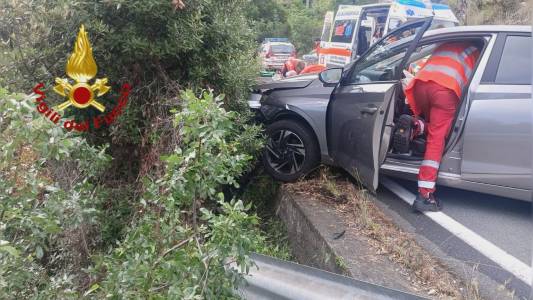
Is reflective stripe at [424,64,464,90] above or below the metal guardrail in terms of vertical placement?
above

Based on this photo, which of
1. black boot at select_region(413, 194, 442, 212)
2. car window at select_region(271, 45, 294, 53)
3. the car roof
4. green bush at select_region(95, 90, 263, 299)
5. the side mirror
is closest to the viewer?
green bush at select_region(95, 90, 263, 299)

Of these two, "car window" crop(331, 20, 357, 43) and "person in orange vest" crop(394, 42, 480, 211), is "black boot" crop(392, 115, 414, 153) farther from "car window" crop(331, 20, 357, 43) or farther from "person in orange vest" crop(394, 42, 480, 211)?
"car window" crop(331, 20, 357, 43)

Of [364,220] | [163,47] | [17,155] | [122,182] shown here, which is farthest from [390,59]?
[17,155]

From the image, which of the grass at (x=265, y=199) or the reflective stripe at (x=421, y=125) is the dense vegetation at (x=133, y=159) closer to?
the grass at (x=265, y=199)

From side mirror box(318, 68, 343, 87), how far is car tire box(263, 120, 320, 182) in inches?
21.2

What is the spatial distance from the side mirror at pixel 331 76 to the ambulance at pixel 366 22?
752 centimetres

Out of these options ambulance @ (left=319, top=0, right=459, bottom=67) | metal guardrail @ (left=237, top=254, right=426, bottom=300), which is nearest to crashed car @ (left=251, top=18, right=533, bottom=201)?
metal guardrail @ (left=237, top=254, right=426, bottom=300)

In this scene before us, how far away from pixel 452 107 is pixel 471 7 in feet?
66.3

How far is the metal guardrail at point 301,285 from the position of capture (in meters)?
2.40

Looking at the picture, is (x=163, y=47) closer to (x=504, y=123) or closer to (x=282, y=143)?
(x=282, y=143)

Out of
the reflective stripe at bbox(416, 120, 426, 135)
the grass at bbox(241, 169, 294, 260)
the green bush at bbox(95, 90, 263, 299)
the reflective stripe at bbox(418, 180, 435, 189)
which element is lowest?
the grass at bbox(241, 169, 294, 260)

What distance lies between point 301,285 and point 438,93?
8.64 ft

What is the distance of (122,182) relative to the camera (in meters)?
4.17

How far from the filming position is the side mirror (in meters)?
5.36
